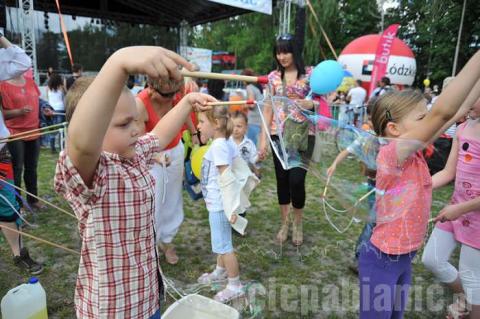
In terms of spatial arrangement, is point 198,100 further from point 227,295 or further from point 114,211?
point 227,295

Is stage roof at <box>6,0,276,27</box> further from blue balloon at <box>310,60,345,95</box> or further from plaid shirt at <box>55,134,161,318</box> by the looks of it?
plaid shirt at <box>55,134,161,318</box>

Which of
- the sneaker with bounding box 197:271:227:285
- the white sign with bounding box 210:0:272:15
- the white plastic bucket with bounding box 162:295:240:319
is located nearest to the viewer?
A: the white plastic bucket with bounding box 162:295:240:319

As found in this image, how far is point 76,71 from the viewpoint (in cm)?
823

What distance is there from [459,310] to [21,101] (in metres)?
4.72

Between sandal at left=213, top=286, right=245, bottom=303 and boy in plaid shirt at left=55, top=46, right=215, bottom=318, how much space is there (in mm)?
1291

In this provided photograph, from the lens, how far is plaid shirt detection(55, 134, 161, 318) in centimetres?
126

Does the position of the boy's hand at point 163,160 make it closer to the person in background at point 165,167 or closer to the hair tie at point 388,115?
the person in background at point 165,167

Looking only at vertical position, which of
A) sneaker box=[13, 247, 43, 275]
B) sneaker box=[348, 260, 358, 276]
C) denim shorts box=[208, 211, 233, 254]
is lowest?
sneaker box=[348, 260, 358, 276]

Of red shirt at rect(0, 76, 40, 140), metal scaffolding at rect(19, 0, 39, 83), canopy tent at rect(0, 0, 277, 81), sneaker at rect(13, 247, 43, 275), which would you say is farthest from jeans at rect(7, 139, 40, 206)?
canopy tent at rect(0, 0, 277, 81)

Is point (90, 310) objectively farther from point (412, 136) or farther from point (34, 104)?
point (34, 104)

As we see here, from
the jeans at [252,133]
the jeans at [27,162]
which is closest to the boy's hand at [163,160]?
the jeans at [27,162]

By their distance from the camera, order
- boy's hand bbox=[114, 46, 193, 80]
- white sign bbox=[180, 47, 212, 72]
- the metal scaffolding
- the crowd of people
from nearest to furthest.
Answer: boy's hand bbox=[114, 46, 193, 80], the crowd of people, the metal scaffolding, white sign bbox=[180, 47, 212, 72]

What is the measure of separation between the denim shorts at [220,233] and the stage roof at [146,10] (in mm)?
11683

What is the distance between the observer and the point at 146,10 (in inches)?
613
